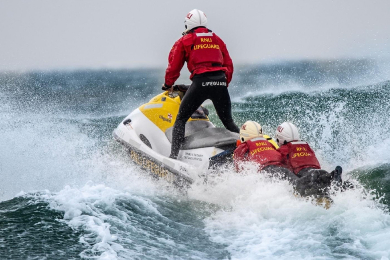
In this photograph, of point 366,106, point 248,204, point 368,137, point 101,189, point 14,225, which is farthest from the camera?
point 366,106

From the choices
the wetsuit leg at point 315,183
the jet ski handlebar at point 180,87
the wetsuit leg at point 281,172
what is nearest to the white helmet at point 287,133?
the wetsuit leg at point 281,172

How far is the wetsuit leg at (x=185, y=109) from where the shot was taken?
225 inches

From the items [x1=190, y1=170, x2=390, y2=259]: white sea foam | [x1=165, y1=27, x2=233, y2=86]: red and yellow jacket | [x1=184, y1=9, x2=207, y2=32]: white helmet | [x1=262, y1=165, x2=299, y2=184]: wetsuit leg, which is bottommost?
[x1=190, y1=170, x2=390, y2=259]: white sea foam

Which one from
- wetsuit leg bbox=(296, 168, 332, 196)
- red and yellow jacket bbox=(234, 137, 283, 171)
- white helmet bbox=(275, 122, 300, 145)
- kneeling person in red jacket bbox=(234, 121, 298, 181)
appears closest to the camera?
wetsuit leg bbox=(296, 168, 332, 196)

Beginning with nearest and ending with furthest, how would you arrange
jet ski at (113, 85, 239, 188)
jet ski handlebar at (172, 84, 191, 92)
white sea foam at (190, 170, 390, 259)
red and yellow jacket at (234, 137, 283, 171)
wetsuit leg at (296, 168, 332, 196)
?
white sea foam at (190, 170, 390, 259), wetsuit leg at (296, 168, 332, 196), red and yellow jacket at (234, 137, 283, 171), jet ski at (113, 85, 239, 188), jet ski handlebar at (172, 84, 191, 92)

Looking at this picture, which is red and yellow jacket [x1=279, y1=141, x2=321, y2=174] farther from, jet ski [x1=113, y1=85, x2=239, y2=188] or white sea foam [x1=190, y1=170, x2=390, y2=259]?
jet ski [x1=113, y1=85, x2=239, y2=188]

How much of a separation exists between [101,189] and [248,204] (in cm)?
157

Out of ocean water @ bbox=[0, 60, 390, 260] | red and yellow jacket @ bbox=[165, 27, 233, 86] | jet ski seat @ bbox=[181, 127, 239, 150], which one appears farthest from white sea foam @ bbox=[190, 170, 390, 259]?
red and yellow jacket @ bbox=[165, 27, 233, 86]

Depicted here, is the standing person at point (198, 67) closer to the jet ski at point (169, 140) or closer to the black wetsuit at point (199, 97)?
the black wetsuit at point (199, 97)

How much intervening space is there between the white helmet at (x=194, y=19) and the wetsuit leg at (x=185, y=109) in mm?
658

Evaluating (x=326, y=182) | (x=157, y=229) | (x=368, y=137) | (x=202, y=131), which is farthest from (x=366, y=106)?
(x=157, y=229)

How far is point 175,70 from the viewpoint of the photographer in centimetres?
589

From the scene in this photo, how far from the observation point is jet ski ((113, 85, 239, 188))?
18.6 feet

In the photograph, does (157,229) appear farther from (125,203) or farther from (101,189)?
(101,189)
